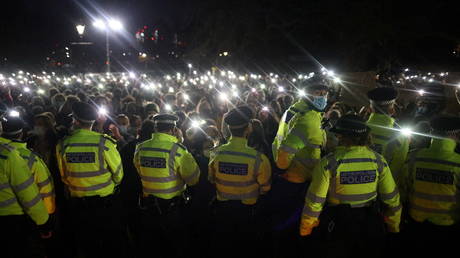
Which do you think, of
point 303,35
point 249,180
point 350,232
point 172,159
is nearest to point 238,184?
point 249,180

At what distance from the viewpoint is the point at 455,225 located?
3586 mm

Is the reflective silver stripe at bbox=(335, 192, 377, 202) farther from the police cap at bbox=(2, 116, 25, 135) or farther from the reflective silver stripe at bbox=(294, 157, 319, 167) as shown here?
the police cap at bbox=(2, 116, 25, 135)

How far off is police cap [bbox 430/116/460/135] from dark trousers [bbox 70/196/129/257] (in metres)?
4.13

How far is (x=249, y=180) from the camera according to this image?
3.88 meters

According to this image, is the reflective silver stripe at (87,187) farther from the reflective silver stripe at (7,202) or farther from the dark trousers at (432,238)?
the dark trousers at (432,238)

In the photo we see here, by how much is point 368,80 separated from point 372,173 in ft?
32.6

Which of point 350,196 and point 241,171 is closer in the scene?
point 350,196

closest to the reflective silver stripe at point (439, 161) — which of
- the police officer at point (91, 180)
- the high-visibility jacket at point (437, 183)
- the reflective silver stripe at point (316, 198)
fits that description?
the high-visibility jacket at point (437, 183)

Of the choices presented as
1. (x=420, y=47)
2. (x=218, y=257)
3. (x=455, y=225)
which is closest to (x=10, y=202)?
(x=218, y=257)

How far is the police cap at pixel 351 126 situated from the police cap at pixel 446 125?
965 mm

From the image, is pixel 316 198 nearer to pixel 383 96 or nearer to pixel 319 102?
pixel 319 102

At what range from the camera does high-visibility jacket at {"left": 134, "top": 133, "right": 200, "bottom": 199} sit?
407cm

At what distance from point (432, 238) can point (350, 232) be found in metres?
1.06

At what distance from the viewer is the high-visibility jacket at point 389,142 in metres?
4.41
